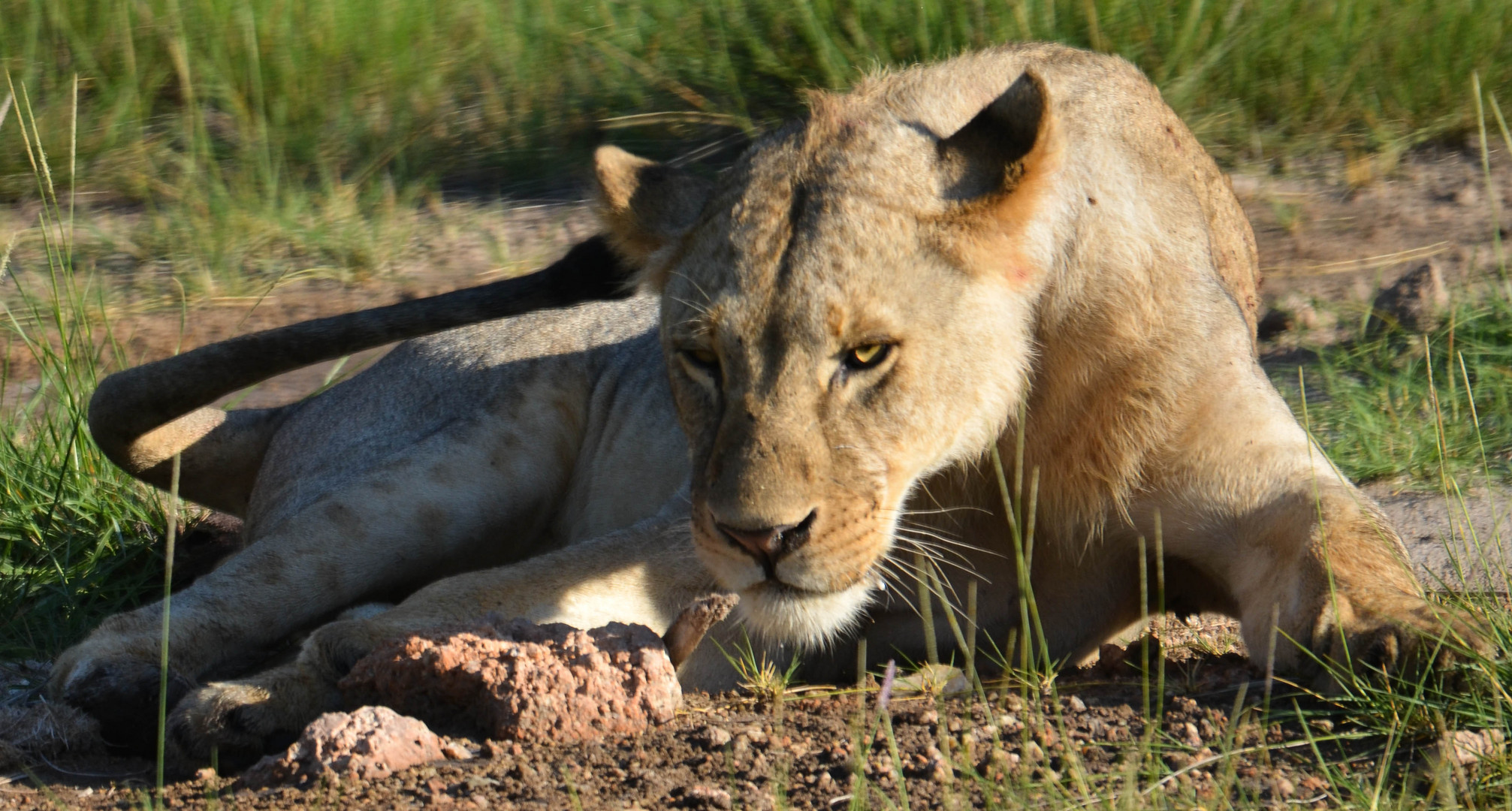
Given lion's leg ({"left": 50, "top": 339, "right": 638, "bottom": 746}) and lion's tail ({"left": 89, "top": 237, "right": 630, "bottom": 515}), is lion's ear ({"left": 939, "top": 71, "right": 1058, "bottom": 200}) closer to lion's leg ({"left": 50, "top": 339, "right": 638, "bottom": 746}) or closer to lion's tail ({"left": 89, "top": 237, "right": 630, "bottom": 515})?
lion's tail ({"left": 89, "top": 237, "right": 630, "bottom": 515})

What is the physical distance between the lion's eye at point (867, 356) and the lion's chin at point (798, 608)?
0.37 metres

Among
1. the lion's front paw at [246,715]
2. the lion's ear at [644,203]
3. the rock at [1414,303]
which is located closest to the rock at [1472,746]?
the lion's ear at [644,203]

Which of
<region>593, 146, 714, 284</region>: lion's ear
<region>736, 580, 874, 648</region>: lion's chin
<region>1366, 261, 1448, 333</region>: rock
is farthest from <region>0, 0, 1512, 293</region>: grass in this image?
<region>736, 580, 874, 648</region>: lion's chin

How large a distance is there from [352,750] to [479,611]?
701 millimetres

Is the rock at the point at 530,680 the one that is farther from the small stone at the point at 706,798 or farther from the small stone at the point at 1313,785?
the small stone at the point at 1313,785

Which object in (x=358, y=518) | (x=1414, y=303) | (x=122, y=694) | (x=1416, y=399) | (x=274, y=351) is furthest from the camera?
(x=1414, y=303)

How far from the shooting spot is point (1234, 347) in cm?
296

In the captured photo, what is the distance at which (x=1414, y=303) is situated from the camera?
16.5ft

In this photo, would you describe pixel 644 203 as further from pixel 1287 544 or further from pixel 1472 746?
pixel 1472 746

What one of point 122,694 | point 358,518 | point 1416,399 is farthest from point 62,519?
point 1416,399

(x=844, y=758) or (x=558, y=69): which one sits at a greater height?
(x=558, y=69)

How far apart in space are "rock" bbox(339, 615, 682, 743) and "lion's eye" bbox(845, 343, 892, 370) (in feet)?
1.90

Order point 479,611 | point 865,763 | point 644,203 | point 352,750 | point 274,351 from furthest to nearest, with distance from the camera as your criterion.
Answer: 1. point 274,351
2. point 644,203
3. point 479,611
4. point 352,750
5. point 865,763

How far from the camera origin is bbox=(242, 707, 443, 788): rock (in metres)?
2.31
